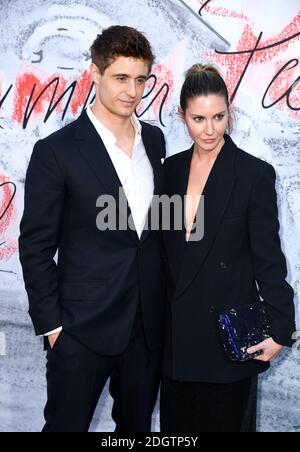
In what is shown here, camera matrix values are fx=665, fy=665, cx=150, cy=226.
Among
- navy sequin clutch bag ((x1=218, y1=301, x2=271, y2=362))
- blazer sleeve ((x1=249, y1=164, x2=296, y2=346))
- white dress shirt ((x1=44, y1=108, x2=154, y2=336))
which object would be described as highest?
white dress shirt ((x1=44, y1=108, x2=154, y2=336))

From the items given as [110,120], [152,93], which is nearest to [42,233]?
[110,120]

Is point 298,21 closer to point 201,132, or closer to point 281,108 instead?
point 281,108

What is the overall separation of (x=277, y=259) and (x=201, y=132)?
1.58 ft

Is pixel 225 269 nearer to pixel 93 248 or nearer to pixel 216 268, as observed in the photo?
pixel 216 268

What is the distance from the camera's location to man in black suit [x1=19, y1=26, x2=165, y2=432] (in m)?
2.18

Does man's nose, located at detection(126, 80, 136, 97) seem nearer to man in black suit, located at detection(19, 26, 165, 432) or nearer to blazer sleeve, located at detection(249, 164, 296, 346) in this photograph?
man in black suit, located at detection(19, 26, 165, 432)

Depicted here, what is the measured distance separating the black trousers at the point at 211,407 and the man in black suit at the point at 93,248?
19 cm

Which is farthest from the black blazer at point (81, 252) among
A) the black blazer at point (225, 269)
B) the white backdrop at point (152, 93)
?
the white backdrop at point (152, 93)

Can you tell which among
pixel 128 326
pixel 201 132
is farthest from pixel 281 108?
pixel 128 326

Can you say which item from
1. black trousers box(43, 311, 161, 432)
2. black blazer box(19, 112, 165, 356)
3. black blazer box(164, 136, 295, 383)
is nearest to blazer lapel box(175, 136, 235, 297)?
black blazer box(164, 136, 295, 383)

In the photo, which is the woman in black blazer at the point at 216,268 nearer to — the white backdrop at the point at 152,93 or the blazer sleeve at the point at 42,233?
the blazer sleeve at the point at 42,233

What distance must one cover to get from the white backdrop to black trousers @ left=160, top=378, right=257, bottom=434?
83 cm

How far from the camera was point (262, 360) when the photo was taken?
7.32 feet

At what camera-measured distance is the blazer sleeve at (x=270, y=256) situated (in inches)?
83.7
